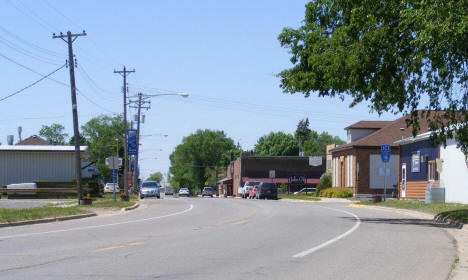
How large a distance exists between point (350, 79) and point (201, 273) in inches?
475

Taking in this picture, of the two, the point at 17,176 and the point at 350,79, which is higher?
the point at 350,79

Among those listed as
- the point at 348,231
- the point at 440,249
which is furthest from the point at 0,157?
the point at 440,249

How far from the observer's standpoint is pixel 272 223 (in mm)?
20734

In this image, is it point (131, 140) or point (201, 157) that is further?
point (201, 157)

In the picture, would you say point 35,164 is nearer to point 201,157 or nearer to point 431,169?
point 431,169

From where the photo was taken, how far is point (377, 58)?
20.0m

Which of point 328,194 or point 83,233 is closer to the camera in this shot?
point 83,233

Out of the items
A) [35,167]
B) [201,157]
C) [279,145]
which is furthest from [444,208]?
[201,157]

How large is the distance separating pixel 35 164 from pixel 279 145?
87739mm

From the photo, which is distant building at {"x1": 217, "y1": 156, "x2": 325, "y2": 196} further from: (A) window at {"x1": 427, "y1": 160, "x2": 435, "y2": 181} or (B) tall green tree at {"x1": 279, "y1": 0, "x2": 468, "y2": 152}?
(B) tall green tree at {"x1": 279, "y1": 0, "x2": 468, "y2": 152}

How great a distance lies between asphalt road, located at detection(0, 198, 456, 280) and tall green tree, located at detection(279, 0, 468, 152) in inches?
183

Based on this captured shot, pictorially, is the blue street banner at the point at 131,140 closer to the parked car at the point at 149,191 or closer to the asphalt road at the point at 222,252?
the parked car at the point at 149,191

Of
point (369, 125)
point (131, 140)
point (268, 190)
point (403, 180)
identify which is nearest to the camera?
point (131, 140)

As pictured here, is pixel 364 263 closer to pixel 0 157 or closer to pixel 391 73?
pixel 391 73
